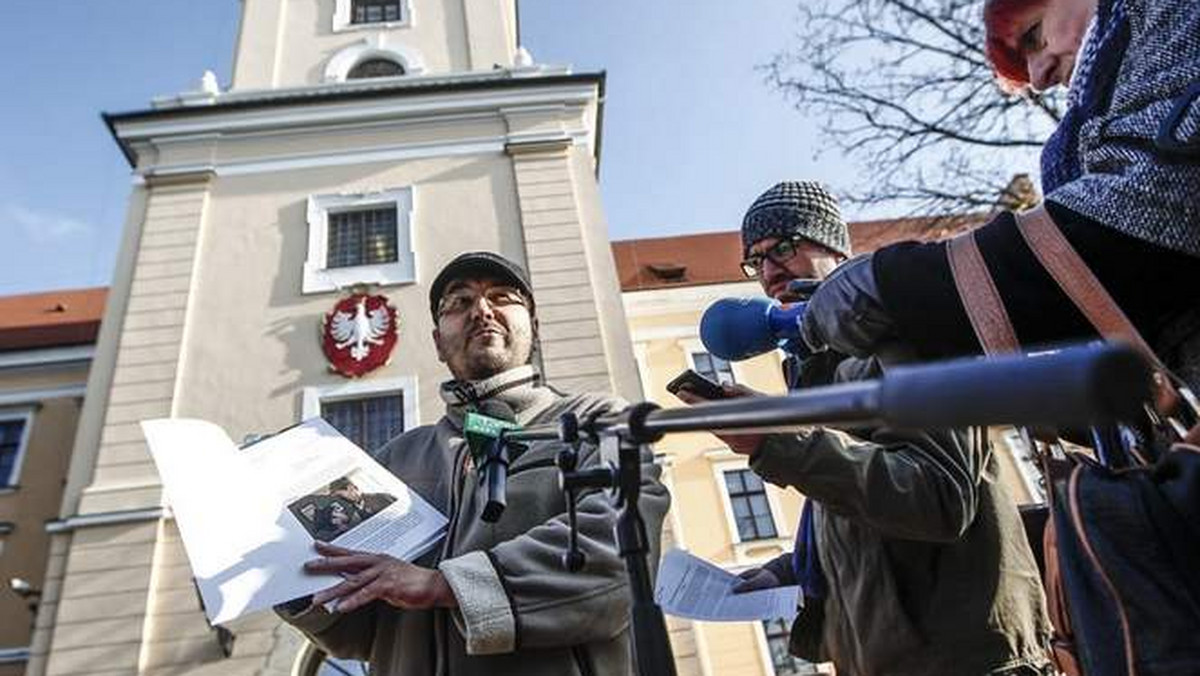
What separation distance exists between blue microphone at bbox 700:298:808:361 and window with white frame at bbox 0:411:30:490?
16.4 meters

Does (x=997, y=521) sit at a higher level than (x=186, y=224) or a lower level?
lower

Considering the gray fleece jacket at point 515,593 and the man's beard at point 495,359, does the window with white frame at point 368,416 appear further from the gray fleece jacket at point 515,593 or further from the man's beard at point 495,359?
the gray fleece jacket at point 515,593

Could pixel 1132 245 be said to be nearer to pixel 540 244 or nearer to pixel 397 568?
pixel 397 568

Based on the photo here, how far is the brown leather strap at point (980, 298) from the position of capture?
92 centimetres

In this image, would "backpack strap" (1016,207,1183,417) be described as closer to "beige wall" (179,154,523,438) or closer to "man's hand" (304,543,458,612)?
"man's hand" (304,543,458,612)

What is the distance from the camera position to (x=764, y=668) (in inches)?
566

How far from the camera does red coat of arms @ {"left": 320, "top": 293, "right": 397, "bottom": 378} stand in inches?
373

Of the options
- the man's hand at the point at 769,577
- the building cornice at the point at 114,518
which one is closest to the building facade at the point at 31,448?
the building cornice at the point at 114,518

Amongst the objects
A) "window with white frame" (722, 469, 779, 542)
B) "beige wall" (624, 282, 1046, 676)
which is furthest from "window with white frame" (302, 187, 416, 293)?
"window with white frame" (722, 469, 779, 542)

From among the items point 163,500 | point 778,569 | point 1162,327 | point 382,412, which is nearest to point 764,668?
point 382,412

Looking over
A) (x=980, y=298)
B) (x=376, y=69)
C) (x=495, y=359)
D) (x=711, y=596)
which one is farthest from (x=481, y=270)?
(x=376, y=69)

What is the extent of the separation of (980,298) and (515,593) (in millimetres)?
1076

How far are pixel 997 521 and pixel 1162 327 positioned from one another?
859 mm

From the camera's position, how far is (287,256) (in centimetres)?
1045
